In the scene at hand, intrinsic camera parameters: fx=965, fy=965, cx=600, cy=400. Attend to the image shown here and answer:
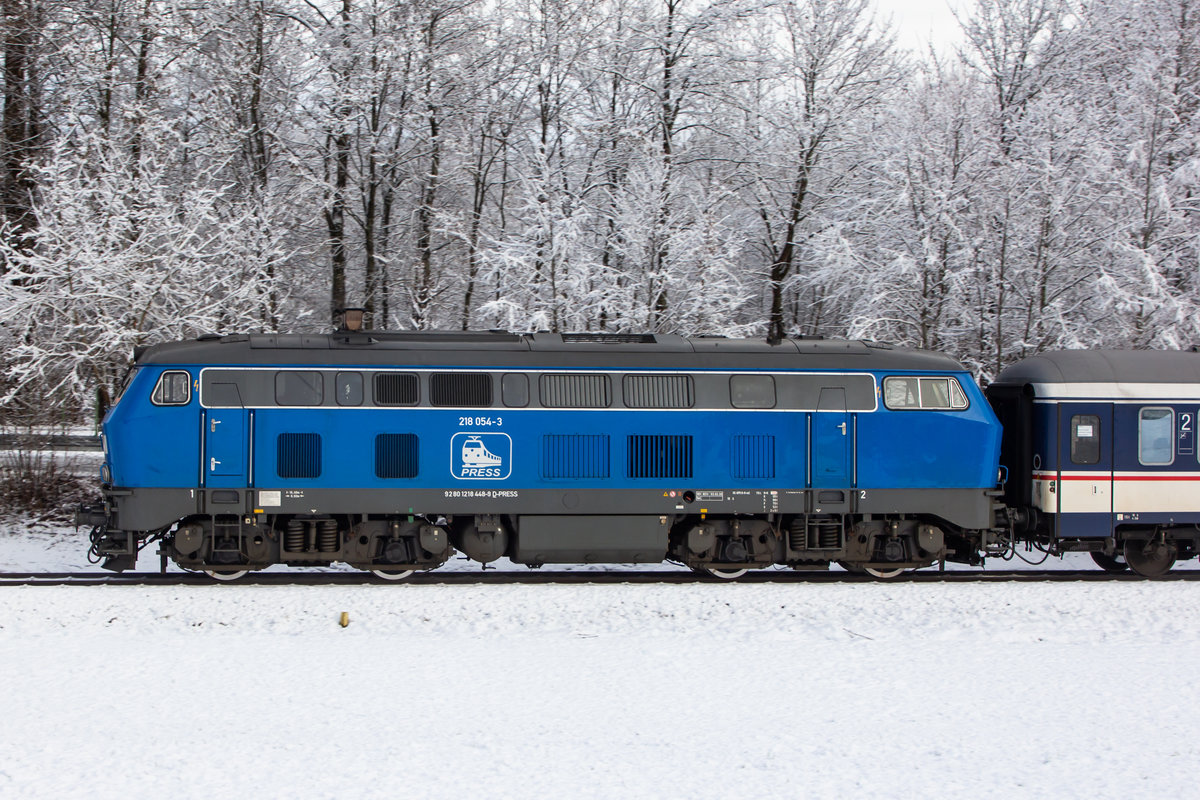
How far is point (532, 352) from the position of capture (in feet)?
43.5

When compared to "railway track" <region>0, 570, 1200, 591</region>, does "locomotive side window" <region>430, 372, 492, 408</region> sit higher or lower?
higher

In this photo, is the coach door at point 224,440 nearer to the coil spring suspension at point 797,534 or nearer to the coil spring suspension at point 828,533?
the coil spring suspension at point 797,534

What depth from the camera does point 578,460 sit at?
1333cm

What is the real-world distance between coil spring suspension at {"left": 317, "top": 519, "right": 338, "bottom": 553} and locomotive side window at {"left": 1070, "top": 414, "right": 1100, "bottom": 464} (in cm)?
1049

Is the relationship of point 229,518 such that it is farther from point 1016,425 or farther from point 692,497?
point 1016,425

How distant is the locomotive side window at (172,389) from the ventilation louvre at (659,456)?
5.96 m

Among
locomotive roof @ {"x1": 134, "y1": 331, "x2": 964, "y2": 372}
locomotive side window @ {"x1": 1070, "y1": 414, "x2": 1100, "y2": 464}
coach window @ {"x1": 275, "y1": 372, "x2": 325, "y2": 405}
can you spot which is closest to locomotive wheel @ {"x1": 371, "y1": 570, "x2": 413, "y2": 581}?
coach window @ {"x1": 275, "y1": 372, "x2": 325, "y2": 405}

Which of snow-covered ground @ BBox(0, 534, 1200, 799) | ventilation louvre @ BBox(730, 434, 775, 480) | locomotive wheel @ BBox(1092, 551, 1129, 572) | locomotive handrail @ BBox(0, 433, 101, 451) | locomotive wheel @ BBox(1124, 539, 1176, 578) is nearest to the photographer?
snow-covered ground @ BBox(0, 534, 1200, 799)

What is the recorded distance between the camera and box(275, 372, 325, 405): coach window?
12.9 m

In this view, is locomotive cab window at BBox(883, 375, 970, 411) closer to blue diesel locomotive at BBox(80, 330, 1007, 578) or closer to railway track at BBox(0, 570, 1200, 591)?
blue diesel locomotive at BBox(80, 330, 1007, 578)

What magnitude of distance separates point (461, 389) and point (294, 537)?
301cm

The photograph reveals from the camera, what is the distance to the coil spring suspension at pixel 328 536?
13.1m

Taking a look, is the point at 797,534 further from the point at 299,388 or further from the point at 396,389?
the point at 299,388

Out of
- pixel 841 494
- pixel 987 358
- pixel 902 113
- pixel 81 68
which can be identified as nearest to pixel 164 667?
pixel 841 494
